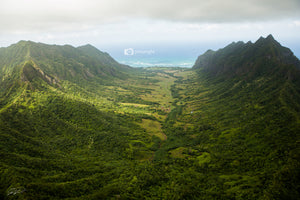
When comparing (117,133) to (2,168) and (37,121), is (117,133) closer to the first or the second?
(37,121)

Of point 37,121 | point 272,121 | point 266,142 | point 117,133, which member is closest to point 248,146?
point 266,142

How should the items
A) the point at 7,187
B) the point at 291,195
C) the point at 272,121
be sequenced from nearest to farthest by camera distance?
the point at 7,187 < the point at 291,195 < the point at 272,121

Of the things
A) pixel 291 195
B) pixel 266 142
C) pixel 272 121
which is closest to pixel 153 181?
pixel 291 195

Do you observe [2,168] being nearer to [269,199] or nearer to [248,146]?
[269,199]

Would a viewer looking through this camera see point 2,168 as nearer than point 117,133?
Yes

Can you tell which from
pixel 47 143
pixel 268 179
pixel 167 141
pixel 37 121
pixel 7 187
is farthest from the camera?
pixel 167 141

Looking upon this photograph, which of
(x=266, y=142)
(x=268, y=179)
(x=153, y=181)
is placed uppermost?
(x=266, y=142)

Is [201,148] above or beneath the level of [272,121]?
beneath

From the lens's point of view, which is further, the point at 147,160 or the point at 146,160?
the point at 146,160

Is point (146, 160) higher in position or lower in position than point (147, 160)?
lower
